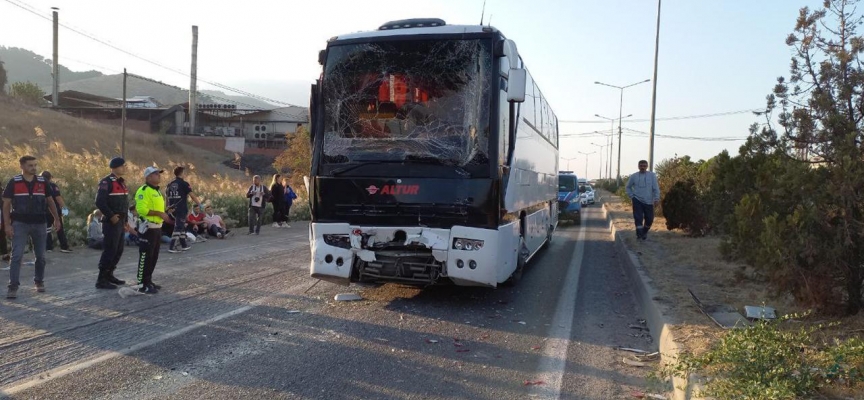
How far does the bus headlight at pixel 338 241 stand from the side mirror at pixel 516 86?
2.62m

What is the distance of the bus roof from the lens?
7.50 meters

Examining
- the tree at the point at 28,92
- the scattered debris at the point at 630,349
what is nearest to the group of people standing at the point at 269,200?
the scattered debris at the point at 630,349

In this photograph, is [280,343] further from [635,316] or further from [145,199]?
[635,316]

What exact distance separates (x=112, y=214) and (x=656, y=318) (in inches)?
269

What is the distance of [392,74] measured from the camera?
7.63 metres

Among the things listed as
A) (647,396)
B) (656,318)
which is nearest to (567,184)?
(656,318)

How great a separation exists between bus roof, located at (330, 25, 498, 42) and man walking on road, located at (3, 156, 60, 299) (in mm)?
4182

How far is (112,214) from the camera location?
8094 millimetres

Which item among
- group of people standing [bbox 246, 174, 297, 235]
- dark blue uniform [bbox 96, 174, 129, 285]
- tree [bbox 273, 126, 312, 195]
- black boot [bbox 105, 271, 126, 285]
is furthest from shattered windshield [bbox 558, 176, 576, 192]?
dark blue uniform [bbox 96, 174, 129, 285]

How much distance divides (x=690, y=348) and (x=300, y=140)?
101ft

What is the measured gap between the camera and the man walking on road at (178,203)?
12555 millimetres

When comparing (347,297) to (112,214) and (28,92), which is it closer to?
(112,214)

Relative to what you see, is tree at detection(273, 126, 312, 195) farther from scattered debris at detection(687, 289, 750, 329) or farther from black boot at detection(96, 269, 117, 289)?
scattered debris at detection(687, 289, 750, 329)

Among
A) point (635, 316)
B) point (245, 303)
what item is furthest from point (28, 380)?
point (635, 316)
